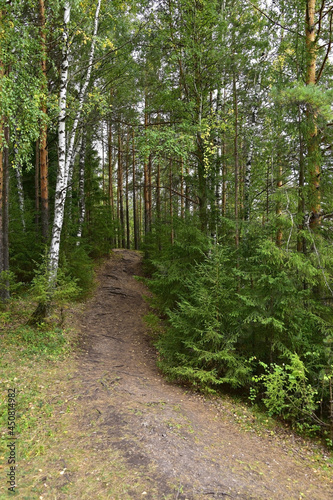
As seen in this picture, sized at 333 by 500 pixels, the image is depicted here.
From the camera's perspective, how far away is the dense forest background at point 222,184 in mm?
5199

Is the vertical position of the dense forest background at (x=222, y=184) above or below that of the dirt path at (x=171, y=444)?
above

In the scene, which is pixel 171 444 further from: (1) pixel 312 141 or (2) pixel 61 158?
(2) pixel 61 158

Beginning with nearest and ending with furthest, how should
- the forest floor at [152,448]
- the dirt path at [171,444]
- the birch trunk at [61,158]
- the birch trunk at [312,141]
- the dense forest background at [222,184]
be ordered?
1. the forest floor at [152,448]
2. the dirt path at [171,444]
3. the dense forest background at [222,184]
4. the birch trunk at [312,141]
5. the birch trunk at [61,158]

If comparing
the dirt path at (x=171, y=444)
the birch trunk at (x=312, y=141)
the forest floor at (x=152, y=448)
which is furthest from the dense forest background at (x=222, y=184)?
the dirt path at (x=171, y=444)

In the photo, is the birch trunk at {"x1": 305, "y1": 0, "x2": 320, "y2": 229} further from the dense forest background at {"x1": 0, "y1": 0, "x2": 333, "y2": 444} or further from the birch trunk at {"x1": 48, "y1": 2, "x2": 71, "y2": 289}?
the birch trunk at {"x1": 48, "y1": 2, "x2": 71, "y2": 289}

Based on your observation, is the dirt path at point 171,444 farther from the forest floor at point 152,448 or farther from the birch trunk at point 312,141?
the birch trunk at point 312,141

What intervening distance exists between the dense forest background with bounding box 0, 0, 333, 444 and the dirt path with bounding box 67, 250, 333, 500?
0.74 metres

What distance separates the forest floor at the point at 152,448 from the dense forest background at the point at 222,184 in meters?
0.62

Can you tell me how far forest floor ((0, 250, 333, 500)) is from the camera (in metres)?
3.13

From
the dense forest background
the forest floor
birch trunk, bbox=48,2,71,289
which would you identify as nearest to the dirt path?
the forest floor

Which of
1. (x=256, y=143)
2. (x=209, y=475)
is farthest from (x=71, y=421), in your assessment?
(x=256, y=143)

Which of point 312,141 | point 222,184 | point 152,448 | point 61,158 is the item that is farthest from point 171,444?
Result: point 222,184

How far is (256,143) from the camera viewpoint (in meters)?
8.59

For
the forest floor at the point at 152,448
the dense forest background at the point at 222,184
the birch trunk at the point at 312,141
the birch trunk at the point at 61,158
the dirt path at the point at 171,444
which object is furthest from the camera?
the birch trunk at the point at 61,158
